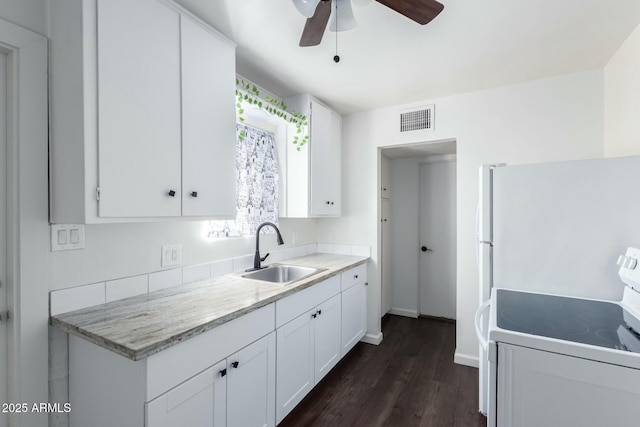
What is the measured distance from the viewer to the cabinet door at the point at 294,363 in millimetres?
1682

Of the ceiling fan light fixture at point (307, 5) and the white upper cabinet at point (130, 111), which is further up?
the ceiling fan light fixture at point (307, 5)

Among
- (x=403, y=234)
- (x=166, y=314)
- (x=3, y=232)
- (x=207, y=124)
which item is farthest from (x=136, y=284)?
(x=403, y=234)

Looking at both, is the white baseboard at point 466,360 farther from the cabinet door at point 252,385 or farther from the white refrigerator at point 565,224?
the cabinet door at point 252,385

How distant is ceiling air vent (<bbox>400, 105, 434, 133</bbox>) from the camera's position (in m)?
2.69

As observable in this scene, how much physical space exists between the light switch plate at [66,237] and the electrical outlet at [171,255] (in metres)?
0.40

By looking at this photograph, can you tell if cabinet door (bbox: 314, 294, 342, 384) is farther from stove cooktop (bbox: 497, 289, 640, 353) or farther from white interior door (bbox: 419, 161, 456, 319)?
white interior door (bbox: 419, 161, 456, 319)

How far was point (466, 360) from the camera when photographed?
2529mm

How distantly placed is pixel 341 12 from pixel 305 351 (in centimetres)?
197

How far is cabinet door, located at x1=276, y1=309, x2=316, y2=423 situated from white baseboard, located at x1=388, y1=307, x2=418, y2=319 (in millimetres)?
2128

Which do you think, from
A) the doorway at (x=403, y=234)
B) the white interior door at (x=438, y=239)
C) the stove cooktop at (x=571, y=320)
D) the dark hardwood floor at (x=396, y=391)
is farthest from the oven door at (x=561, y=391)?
the white interior door at (x=438, y=239)

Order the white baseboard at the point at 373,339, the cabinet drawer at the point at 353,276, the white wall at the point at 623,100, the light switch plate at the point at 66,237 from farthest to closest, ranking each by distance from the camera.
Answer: the white baseboard at the point at 373,339 < the cabinet drawer at the point at 353,276 < the white wall at the point at 623,100 < the light switch plate at the point at 66,237

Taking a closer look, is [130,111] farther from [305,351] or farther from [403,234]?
[403,234]

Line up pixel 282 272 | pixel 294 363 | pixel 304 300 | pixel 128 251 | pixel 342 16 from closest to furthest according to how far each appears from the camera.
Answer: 1. pixel 342 16
2. pixel 128 251
3. pixel 294 363
4. pixel 304 300
5. pixel 282 272

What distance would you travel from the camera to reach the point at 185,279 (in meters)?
1.79
